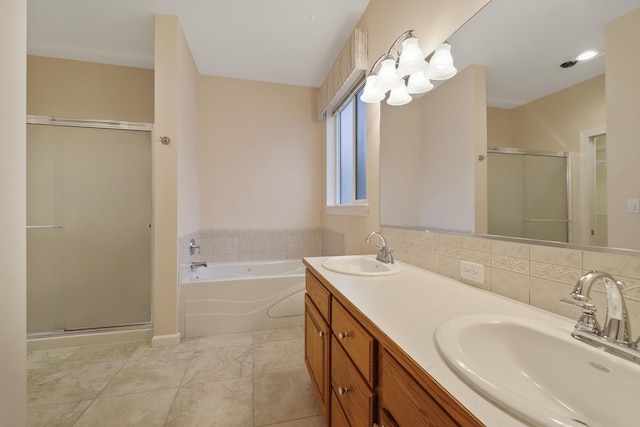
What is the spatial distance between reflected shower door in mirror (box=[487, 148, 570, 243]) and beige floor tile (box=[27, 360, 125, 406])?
241cm

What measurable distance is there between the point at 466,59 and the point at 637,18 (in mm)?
563

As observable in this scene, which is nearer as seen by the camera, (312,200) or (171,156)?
(171,156)

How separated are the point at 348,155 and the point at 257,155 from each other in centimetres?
116

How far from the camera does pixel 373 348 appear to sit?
0.72 meters

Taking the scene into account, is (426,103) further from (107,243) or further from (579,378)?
(107,243)

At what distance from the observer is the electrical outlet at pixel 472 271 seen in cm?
100

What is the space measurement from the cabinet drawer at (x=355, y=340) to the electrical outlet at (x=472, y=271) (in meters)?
0.55

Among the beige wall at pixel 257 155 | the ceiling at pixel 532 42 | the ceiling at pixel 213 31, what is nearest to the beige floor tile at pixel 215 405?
the beige wall at pixel 257 155

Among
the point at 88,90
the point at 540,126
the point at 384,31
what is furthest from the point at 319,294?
the point at 88,90

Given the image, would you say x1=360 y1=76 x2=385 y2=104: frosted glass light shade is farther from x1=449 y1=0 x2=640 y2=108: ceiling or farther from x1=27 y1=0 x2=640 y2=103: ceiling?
x1=449 y1=0 x2=640 y2=108: ceiling

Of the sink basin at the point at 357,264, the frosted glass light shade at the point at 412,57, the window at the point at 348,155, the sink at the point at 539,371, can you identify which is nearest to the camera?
the sink at the point at 539,371

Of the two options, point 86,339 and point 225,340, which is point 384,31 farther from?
point 86,339

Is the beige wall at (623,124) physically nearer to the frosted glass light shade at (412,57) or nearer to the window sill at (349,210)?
the frosted glass light shade at (412,57)

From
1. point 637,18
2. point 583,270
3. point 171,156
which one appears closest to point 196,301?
point 171,156
